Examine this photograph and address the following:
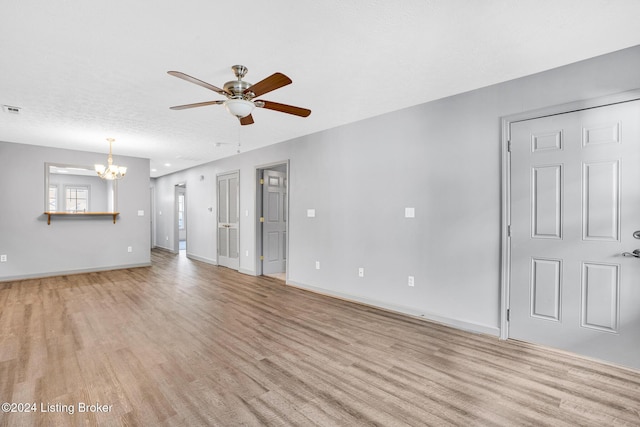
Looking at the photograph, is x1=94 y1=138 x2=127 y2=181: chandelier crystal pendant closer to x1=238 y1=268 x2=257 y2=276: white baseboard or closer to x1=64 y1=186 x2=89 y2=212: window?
x1=238 y1=268 x2=257 y2=276: white baseboard

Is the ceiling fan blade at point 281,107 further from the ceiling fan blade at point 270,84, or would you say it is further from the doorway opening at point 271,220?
the doorway opening at point 271,220

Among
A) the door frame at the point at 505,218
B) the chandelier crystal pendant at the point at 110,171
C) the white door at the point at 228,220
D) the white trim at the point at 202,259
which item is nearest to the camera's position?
the door frame at the point at 505,218

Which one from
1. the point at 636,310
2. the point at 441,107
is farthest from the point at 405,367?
the point at 441,107

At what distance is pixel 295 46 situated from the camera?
2295mm

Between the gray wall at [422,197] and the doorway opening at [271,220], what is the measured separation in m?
1.01

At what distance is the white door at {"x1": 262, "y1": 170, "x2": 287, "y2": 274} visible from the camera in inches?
239

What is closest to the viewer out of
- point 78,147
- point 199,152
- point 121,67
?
point 121,67

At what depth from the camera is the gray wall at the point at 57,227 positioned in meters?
5.45

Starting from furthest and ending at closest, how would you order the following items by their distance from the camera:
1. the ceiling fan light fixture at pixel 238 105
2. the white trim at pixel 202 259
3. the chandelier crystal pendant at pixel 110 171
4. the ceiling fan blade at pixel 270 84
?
the white trim at pixel 202 259 → the chandelier crystal pendant at pixel 110 171 → the ceiling fan light fixture at pixel 238 105 → the ceiling fan blade at pixel 270 84

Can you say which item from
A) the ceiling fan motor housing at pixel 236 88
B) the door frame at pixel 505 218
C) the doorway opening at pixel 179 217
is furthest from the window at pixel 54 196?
the door frame at pixel 505 218

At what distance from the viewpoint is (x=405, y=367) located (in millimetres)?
2381

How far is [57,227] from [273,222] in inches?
171

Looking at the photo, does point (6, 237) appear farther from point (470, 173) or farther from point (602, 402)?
point (602, 402)

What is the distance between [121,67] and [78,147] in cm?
446
